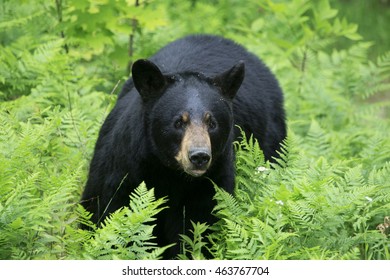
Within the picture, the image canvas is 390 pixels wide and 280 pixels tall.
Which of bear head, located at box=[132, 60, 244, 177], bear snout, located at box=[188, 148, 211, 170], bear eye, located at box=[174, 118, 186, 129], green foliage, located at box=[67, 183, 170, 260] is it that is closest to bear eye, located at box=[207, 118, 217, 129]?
bear head, located at box=[132, 60, 244, 177]

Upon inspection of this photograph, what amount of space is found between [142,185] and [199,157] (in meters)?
0.46

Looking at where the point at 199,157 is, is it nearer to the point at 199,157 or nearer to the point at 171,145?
the point at 199,157

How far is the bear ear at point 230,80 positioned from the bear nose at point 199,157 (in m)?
0.86

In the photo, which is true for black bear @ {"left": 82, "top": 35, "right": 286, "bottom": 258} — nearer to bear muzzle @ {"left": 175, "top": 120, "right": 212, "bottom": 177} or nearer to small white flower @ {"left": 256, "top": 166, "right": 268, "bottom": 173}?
bear muzzle @ {"left": 175, "top": 120, "right": 212, "bottom": 177}

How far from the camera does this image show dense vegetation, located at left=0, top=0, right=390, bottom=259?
588 centimetres

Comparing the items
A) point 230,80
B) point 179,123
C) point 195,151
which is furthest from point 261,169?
point 195,151

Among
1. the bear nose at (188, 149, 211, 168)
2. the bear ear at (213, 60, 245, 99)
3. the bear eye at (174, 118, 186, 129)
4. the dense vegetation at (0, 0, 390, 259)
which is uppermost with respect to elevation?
the bear ear at (213, 60, 245, 99)

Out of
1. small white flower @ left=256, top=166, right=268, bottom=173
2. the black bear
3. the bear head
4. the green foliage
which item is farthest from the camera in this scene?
small white flower @ left=256, top=166, right=268, bottom=173

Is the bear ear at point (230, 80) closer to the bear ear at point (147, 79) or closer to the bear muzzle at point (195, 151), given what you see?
the bear ear at point (147, 79)

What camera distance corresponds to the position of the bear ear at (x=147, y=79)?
20.3 ft

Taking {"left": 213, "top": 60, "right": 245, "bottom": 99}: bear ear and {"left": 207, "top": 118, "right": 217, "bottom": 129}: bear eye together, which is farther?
{"left": 213, "top": 60, "right": 245, "bottom": 99}: bear ear

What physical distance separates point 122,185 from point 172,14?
7.24 metres

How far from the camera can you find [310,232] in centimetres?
619
